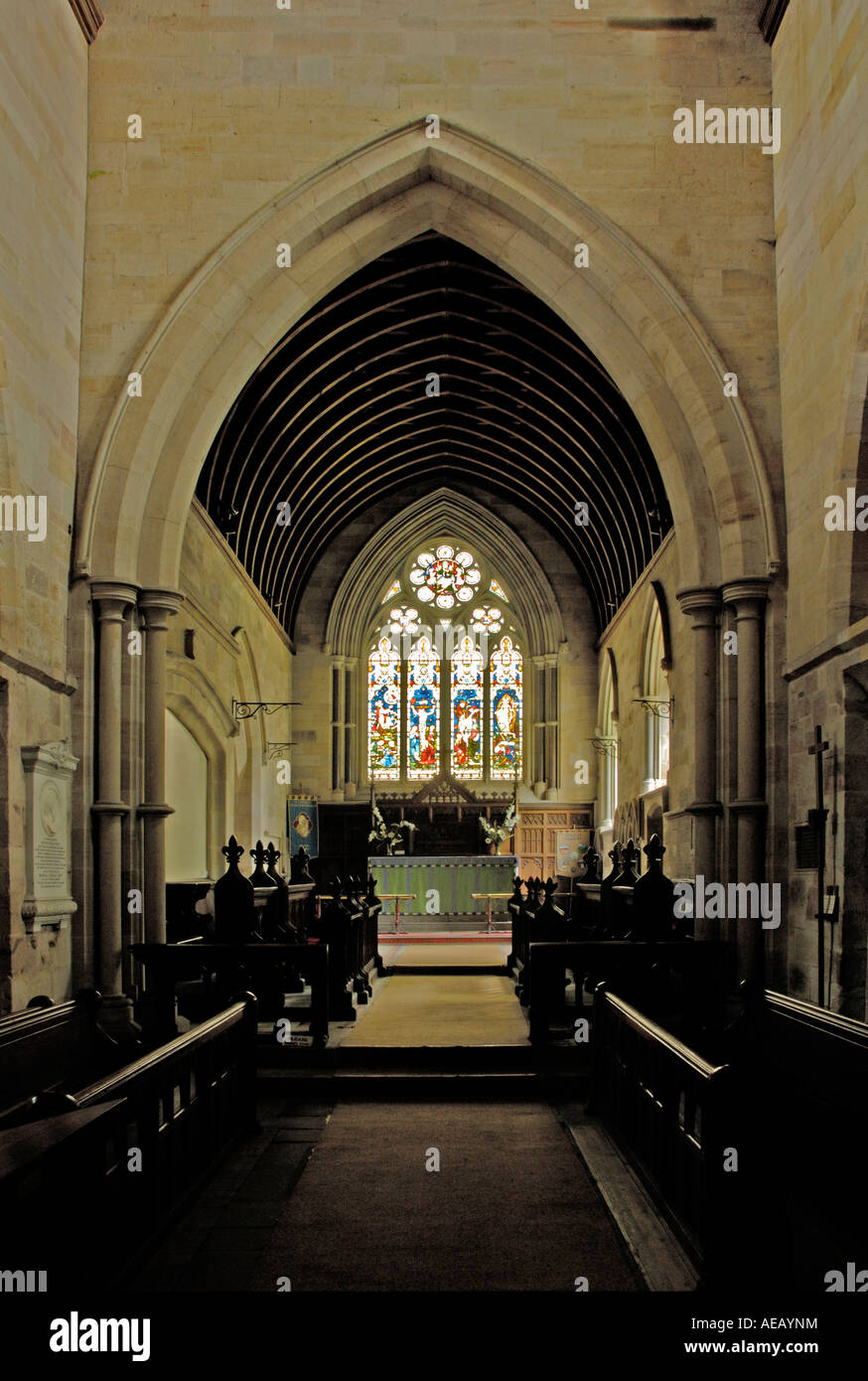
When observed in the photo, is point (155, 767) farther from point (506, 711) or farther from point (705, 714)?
point (506, 711)

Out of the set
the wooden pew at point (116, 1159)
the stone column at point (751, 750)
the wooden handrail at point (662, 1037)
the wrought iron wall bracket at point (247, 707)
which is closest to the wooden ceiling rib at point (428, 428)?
the wrought iron wall bracket at point (247, 707)

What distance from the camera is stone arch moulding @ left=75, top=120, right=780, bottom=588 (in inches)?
336

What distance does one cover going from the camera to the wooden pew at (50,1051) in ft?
12.8

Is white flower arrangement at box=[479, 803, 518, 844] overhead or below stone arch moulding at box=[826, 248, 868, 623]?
below

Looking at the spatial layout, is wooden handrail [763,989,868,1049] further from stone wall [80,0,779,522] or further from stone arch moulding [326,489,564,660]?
stone arch moulding [326,489,564,660]

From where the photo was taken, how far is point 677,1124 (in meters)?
3.86

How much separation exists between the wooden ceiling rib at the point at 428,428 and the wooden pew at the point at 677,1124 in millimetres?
7587

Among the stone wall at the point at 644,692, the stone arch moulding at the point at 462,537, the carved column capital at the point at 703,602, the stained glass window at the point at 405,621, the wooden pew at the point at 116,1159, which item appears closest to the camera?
the wooden pew at the point at 116,1159

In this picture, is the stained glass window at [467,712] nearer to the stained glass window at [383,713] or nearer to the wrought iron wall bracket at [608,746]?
the stained glass window at [383,713]

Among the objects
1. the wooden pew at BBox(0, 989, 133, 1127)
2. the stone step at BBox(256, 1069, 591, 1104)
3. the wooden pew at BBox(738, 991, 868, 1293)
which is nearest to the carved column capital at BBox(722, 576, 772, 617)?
the stone step at BBox(256, 1069, 591, 1104)

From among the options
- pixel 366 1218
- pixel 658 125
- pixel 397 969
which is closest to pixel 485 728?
Answer: pixel 397 969

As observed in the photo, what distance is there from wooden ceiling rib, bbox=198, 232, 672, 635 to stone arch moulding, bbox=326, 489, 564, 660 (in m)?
0.35

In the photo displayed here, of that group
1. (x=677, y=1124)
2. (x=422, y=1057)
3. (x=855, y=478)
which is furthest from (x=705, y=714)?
(x=677, y=1124)
